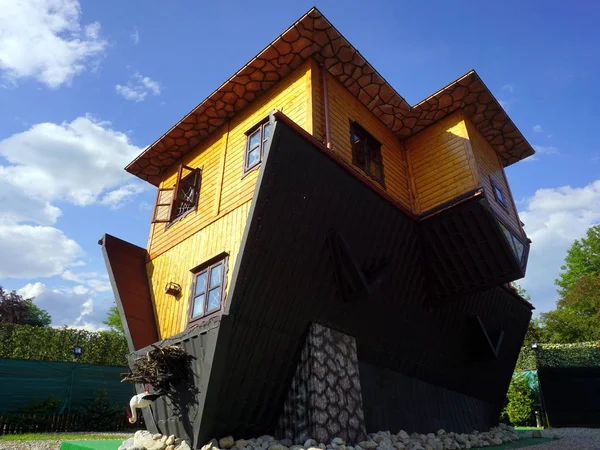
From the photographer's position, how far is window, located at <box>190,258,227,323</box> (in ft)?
22.6

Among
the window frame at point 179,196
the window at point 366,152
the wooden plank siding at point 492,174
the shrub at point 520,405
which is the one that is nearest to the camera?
the window at point 366,152

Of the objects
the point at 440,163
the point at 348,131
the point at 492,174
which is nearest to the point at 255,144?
the point at 348,131

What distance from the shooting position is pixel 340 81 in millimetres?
8430

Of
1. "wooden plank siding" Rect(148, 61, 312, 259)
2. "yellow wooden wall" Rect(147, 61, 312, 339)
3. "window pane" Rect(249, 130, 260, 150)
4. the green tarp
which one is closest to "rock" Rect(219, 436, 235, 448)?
"yellow wooden wall" Rect(147, 61, 312, 339)

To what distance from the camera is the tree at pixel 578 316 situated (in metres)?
26.6

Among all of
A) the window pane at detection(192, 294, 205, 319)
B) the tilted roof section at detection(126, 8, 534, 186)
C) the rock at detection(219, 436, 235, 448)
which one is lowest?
the rock at detection(219, 436, 235, 448)

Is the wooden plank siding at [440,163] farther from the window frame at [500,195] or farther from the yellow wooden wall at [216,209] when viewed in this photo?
the yellow wooden wall at [216,209]

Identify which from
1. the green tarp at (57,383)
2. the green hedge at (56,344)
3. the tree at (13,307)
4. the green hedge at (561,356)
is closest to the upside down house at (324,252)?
the green tarp at (57,383)

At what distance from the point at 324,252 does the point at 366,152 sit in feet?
9.61

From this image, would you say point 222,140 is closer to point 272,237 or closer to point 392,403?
point 272,237

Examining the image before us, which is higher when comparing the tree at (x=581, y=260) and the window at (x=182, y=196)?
the tree at (x=581, y=260)

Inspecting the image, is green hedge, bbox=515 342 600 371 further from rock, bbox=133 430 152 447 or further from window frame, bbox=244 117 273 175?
rock, bbox=133 430 152 447

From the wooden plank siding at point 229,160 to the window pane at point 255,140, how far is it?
0.67 ft

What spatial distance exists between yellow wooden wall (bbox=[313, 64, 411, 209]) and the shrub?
10043 mm
